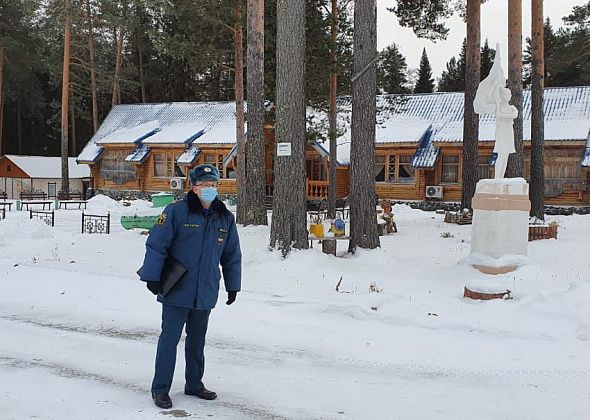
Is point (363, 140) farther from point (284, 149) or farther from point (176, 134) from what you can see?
point (176, 134)

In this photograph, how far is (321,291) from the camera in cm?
937

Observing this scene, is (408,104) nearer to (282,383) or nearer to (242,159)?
(242,159)

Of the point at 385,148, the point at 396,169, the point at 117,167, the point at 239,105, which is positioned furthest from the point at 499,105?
the point at 117,167

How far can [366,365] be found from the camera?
607cm

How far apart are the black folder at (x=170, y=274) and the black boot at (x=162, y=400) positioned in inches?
30.1

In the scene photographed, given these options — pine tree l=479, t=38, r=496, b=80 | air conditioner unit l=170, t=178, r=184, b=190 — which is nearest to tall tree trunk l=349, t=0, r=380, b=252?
air conditioner unit l=170, t=178, r=184, b=190

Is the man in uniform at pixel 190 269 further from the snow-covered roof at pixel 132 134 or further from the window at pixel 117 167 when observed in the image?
the window at pixel 117 167

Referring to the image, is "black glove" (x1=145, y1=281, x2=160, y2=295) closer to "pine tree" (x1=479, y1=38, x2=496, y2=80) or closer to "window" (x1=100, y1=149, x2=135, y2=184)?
"window" (x1=100, y1=149, x2=135, y2=184)

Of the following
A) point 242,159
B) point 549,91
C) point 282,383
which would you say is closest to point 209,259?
point 282,383

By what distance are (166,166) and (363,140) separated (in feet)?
82.8

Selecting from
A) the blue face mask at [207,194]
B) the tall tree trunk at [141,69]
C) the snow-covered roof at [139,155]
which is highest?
the tall tree trunk at [141,69]

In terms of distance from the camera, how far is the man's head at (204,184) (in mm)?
4918

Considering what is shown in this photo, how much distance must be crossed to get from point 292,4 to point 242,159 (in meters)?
8.65

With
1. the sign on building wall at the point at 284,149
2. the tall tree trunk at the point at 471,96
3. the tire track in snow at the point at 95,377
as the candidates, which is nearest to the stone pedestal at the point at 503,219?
the sign on building wall at the point at 284,149
